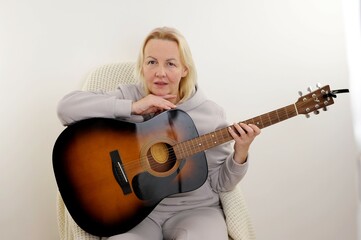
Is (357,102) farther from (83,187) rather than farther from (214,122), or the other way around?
(83,187)

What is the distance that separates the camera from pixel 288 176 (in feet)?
7.29

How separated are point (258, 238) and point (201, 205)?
0.69m

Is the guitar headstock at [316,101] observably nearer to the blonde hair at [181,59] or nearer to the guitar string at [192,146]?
the guitar string at [192,146]

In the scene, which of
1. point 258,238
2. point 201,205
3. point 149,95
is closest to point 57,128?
point 149,95

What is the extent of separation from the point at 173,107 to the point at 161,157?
0.17 metres

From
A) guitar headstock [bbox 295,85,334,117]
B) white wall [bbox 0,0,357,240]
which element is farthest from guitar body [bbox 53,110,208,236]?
white wall [bbox 0,0,357,240]

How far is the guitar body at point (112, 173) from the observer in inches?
57.7

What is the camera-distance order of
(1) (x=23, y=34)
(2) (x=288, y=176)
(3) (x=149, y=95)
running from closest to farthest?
(3) (x=149, y=95)
(1) (x=23, y=34)
(2) (x=288, y=176)

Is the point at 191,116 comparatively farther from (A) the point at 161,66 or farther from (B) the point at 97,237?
(B) the point at 97,237

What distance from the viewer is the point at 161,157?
60.7 inches

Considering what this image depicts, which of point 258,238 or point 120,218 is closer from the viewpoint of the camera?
point 120,218

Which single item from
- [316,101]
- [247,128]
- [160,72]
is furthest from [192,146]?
[316,101]

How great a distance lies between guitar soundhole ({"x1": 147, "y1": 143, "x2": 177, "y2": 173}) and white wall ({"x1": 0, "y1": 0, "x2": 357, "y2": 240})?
0.62 m

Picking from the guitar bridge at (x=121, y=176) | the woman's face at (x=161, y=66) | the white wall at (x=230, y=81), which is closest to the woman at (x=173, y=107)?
the woman's face at (x=161, y=66)
